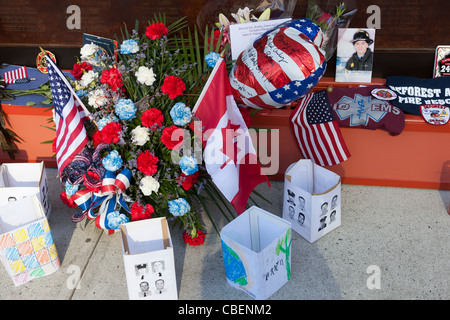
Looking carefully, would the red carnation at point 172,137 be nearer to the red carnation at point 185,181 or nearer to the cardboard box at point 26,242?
the red carnation at point 185,181

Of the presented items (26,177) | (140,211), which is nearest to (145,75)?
(140,211)

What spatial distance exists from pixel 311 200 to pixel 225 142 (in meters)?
0.56

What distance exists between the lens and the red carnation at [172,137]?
227cm

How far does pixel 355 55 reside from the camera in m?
3.26

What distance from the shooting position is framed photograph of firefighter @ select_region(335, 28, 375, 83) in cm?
322

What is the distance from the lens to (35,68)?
149 inches

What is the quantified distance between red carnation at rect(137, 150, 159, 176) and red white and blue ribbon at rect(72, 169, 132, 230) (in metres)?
0.13

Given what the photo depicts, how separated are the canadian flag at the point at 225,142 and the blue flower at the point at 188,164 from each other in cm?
7

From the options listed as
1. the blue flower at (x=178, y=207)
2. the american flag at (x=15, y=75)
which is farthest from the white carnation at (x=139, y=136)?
the american flag at (x=15, y=75)

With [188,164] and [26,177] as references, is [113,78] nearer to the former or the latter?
[188,164]

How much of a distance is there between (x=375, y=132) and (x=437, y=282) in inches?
39.7
